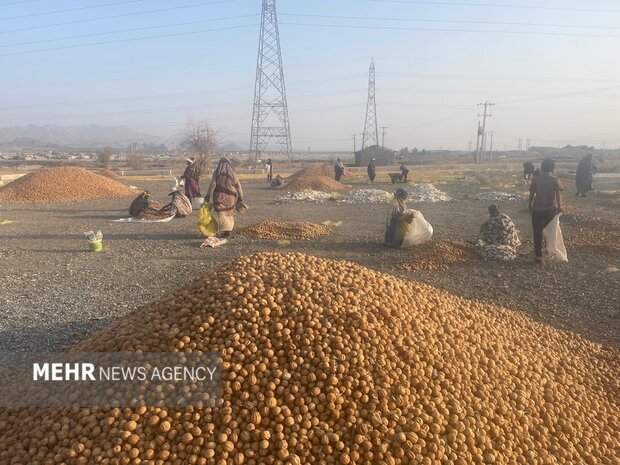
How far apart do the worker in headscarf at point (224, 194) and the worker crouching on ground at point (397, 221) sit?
3006 mm

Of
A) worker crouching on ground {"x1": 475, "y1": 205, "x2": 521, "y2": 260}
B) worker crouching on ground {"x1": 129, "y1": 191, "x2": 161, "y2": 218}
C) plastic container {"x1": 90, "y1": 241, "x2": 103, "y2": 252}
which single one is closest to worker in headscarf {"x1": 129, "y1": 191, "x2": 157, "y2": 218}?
worker crouching on ground {"x1": 129, "y1": 191, "x2": 161, "y2": 218}

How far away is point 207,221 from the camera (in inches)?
367

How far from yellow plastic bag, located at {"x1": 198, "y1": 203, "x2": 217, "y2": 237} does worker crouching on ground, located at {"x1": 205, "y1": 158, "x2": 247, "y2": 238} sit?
11 cm

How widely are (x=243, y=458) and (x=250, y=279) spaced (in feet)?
4.55

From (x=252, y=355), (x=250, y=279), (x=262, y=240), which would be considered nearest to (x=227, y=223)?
(x=262, y=240)

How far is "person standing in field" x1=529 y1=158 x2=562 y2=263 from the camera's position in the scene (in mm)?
7164

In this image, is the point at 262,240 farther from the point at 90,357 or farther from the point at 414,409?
the point at 414,409

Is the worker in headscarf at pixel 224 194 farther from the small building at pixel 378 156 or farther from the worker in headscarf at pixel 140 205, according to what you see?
the small building at pixel 378 156

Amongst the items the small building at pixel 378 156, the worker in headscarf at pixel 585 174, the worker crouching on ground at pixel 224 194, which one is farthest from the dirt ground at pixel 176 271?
the small building at pixel 378 156

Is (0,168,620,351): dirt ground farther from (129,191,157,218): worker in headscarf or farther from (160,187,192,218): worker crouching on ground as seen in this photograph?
(129,191,157,218): worker in headscarf

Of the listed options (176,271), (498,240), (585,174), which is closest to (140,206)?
(176,271)

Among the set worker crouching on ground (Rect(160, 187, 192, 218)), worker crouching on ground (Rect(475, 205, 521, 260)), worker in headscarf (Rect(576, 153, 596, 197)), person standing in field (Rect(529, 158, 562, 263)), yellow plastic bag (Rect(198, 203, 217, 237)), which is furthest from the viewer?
worker in headscarf (Rect(576, 153, 596, 197))

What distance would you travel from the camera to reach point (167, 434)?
2.43 meters

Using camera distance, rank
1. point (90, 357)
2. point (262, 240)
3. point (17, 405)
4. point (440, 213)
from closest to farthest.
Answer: point (17, 405), point (90, 357), point (262, 240), point (440, 213)
